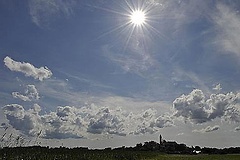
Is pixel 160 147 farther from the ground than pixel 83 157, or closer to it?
farther from the ground

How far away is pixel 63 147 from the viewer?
8075 cm

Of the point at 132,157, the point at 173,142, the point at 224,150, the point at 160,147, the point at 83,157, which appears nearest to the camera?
the point at 83,157

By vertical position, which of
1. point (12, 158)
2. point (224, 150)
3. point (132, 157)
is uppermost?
point (224, 150)

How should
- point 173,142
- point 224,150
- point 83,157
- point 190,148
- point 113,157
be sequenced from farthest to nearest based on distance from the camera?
point 173,142 < point 190,148 < point 224,150 < point 113,157 < point 83,157

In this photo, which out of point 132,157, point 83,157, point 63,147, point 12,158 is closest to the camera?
point 12,158

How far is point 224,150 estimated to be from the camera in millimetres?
129250

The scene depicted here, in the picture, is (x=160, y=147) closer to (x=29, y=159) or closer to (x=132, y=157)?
(x=132, y=157)

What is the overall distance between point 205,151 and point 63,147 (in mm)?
74923

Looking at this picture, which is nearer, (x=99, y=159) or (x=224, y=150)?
(x=99, y=159)

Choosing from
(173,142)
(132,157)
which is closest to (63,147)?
(132,157)

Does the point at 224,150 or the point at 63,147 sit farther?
the point at 224,150

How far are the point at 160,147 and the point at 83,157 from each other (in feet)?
350

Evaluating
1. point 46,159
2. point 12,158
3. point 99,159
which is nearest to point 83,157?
point 99,159

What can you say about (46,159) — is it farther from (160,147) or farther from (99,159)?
(160,147)
